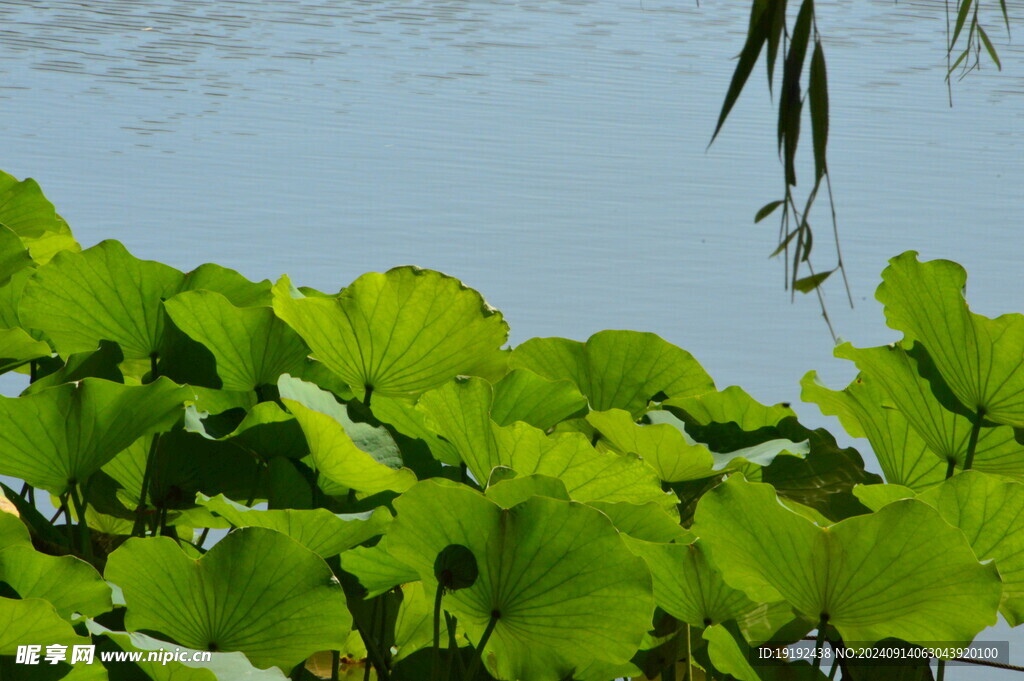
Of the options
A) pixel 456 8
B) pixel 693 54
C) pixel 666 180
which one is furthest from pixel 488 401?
pixel 456 8

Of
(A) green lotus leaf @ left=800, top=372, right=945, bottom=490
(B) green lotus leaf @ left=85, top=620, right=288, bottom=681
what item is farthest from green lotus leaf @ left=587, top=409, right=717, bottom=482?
(B) green lotus leaf @ left=85, top=620, right=288, bottom=681

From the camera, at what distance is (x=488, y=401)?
0.57m

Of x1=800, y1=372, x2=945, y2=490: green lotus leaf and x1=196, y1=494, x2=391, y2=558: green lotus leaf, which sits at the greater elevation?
x1=196, y1=494, x2=391, y2=558: green lotus leaf

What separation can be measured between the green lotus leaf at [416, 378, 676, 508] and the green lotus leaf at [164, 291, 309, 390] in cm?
14

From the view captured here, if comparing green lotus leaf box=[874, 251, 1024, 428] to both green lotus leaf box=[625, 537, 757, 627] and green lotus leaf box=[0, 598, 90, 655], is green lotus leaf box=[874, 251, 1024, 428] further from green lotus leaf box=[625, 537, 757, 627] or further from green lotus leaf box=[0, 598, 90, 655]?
green lotus leaf box=[0, 598, 90, 655]

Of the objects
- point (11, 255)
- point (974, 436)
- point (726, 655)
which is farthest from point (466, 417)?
point (11, 255)

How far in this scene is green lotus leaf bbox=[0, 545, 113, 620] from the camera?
1.57 feet

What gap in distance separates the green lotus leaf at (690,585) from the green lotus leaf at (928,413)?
16cm

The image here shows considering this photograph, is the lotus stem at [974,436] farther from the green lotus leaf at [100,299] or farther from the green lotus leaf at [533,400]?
the green lotus leaf at [100,299]

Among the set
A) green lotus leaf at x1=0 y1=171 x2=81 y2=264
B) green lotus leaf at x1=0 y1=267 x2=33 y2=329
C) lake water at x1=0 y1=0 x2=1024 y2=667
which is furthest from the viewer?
lake water at x1=0 y1=0 x2=1024 y2=667

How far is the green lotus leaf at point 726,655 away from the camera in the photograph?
1.74 ft

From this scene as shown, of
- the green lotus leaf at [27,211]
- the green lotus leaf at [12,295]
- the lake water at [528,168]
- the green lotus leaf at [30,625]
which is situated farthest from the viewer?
the lake water at [528,168]

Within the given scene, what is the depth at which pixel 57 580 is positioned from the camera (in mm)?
486

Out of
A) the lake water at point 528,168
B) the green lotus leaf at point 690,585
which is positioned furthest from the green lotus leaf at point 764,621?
the lake water at point 528,168
